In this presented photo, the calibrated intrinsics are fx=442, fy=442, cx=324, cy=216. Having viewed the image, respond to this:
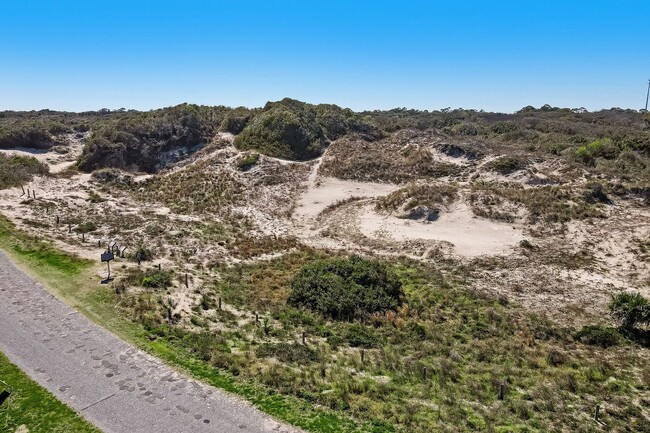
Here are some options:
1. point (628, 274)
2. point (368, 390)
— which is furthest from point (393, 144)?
point (368, 390)

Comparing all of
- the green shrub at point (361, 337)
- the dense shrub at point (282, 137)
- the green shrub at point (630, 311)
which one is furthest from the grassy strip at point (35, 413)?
the dense shrub at point (282, 137)

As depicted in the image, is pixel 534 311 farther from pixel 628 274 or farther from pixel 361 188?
pixel 361 188

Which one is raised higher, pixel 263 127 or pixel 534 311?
pixel 263 127

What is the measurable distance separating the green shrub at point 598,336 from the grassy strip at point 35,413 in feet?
64.4

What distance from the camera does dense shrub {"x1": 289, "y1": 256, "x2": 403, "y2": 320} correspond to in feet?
71.9

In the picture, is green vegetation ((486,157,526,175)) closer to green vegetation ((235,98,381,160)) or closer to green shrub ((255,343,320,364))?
green vegetation ((235,98,381,160))

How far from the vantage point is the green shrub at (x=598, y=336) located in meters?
19.6

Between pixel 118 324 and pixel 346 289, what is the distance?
10.9 m

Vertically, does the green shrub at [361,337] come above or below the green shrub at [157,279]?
below

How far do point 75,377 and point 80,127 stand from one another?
58612 millimetres

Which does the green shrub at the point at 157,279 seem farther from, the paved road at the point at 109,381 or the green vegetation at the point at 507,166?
the green vegetation at the point at 507,166

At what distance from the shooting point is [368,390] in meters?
14.9

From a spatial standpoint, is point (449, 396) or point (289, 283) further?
point (289, 283)

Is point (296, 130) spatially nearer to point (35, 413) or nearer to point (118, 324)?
point (118, 324)
